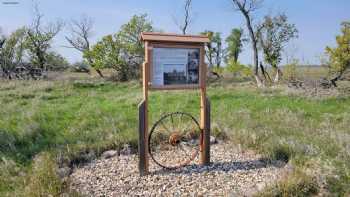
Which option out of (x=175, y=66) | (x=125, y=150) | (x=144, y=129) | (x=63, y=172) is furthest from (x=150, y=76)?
(x=63, y=172)

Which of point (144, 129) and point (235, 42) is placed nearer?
point (144, 129)

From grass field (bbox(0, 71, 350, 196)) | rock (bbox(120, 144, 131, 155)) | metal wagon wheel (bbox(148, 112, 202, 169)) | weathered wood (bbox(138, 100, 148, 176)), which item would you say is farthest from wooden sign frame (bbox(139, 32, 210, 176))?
grass field (bbox(0, 71, 350, 196))

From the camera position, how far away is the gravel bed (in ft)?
12.0

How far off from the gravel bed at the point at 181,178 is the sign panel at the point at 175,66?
1.16m

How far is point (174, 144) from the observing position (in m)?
4.93

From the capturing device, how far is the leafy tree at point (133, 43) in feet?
83.5

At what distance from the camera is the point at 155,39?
13.1 feet

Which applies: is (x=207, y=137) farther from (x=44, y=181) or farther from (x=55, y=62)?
(x=55, y=62)

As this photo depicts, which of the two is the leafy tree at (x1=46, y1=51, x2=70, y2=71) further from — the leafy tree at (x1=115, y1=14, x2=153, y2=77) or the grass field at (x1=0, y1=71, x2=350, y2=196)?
the grass field at (x1=0, y1=71, x2=350, y2=196)

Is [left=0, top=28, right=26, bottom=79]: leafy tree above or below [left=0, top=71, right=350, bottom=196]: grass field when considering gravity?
above

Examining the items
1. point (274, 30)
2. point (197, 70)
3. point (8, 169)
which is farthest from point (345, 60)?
point (8, 169)

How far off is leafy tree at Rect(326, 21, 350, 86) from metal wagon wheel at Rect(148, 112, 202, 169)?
616 inches

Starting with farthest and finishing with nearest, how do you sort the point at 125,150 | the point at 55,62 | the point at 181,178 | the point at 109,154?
the point at 55,62
the point at 125,150
the point at 109,154
the point at 181,178

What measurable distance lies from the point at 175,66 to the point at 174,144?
51.5 inches
